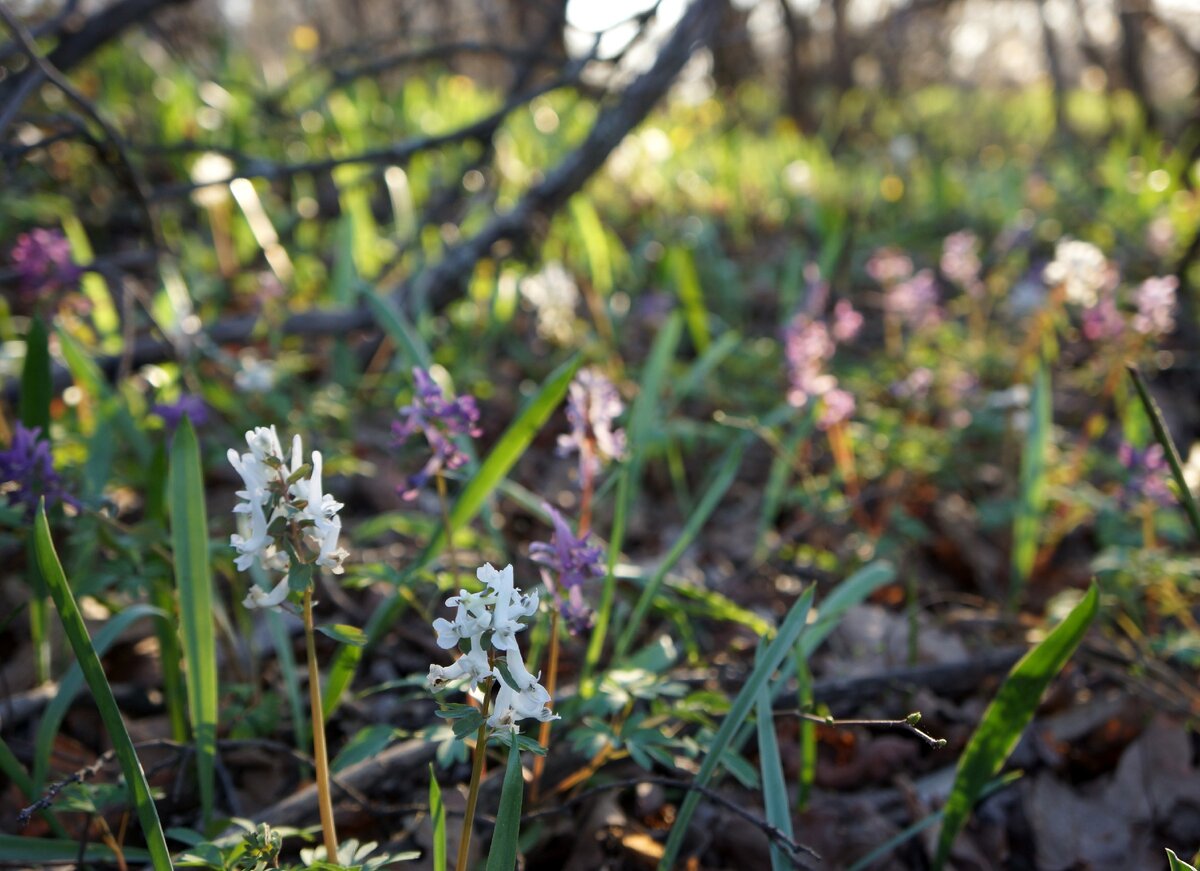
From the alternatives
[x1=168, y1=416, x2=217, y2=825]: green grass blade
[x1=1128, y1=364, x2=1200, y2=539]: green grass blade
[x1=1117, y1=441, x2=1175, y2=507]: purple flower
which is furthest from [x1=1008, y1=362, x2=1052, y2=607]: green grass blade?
[x1=168, y1=416, x2=217, y2=825]: green grass blade

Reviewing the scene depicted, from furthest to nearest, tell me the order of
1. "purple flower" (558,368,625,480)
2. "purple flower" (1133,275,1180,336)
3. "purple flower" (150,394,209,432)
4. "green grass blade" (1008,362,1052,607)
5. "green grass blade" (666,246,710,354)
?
"green grass blade" (666,246,710,354) < "purple flower" (1133,275,1180,336) < "green grass blade" (1008,362,1052,607) < "purple flower" (150,394,209,432) < "purple flower" (558,368,625,480)

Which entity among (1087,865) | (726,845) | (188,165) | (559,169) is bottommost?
(1087,865)

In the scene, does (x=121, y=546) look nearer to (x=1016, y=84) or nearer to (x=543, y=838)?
(x=543, y=838)

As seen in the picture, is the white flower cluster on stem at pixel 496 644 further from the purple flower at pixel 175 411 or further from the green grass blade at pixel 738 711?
the purple flower at pixel 175 411

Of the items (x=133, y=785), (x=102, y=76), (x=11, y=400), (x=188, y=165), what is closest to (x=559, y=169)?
(x=11, y=400)

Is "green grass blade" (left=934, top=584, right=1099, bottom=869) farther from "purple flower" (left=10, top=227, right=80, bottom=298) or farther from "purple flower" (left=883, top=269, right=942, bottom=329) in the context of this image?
"purple flower" (left=10, top=227, right=80, bottom=298)
